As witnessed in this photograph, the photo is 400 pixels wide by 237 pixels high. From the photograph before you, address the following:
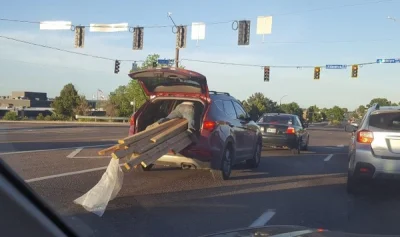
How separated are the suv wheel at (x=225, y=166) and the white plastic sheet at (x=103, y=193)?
9.55 feet

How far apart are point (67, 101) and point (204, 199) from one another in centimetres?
5304

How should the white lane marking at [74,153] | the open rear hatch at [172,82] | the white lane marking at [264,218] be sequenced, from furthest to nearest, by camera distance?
the white lane marking at [74,153], the open rear hatch at [172,82], the white lane marking at [264,218]

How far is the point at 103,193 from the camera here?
7246 mm

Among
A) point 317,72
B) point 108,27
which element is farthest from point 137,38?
point 317,72

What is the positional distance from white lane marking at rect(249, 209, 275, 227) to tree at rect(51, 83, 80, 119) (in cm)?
5287

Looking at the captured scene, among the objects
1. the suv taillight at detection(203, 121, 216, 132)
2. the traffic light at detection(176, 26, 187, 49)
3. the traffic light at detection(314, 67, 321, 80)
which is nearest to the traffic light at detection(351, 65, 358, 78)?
the traffic light at detection(314, 67, 321, 80)

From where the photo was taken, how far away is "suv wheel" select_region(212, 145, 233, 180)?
1032 cm

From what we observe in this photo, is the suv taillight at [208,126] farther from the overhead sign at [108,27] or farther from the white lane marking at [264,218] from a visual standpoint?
the overhead sign at [108,27]

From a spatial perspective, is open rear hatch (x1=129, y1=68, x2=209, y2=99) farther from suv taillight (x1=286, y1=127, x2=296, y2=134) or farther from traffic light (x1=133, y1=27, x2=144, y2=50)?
traffic light (x1=133, y1=27, x2=144, y2=50)

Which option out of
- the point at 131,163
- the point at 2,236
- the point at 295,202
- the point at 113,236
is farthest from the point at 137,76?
the point at 2,236

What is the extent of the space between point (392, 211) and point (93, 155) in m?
8.67

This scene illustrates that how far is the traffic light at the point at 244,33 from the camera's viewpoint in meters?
28.1

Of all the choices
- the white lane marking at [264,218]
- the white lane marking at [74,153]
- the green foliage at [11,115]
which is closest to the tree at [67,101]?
the green foliage at [11,115]

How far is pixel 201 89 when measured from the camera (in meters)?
10.2
